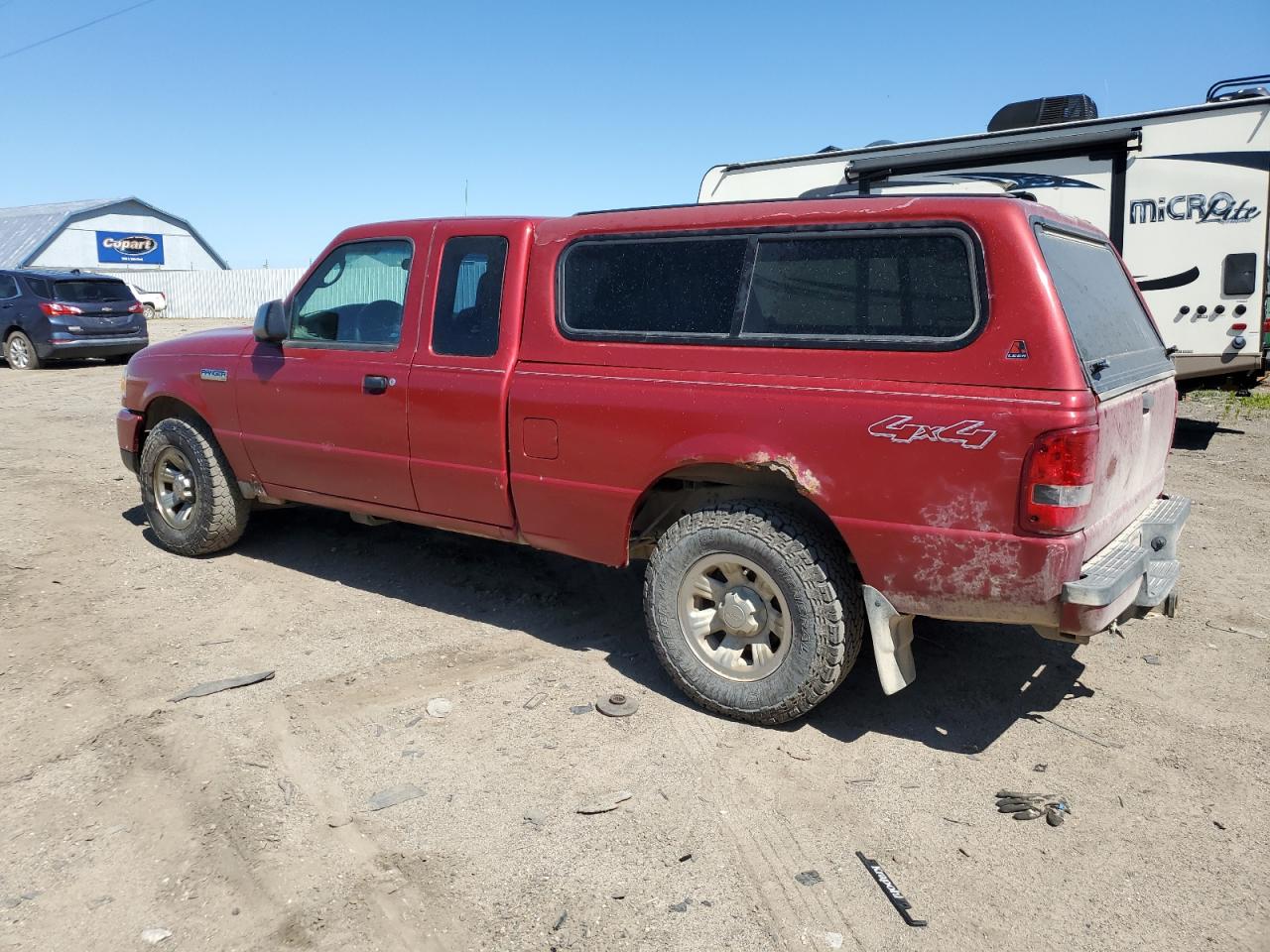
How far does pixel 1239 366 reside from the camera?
917 centimetres

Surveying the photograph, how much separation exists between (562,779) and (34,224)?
50.9 m

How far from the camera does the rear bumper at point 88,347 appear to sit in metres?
15.9

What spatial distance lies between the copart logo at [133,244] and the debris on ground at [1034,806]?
50.5 metres

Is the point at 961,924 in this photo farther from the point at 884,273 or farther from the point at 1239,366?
the point at 1239,366

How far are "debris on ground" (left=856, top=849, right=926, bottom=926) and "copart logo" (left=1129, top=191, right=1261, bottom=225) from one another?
830cm

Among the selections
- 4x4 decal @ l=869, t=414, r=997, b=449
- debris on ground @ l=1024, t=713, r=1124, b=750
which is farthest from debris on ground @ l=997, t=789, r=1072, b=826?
4x4 decal @ l=869, t=414, r=997, b=449

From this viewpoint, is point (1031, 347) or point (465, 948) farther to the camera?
point (1031, 347)

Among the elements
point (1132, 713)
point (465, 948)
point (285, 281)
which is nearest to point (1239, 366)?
point (1132, 713)

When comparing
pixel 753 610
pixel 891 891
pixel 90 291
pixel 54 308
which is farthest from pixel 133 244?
pixel 891 891

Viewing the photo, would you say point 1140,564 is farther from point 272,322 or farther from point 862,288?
point 272,322

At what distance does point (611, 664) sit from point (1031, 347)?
7.77 ft

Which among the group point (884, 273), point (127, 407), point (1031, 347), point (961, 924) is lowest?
point (961, 924)

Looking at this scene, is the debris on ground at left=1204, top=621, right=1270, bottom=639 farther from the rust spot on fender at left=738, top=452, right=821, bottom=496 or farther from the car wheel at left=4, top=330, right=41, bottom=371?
the car wheel at left=4, top=330, right=41, bottom=371

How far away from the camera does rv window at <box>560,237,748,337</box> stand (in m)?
4.03
